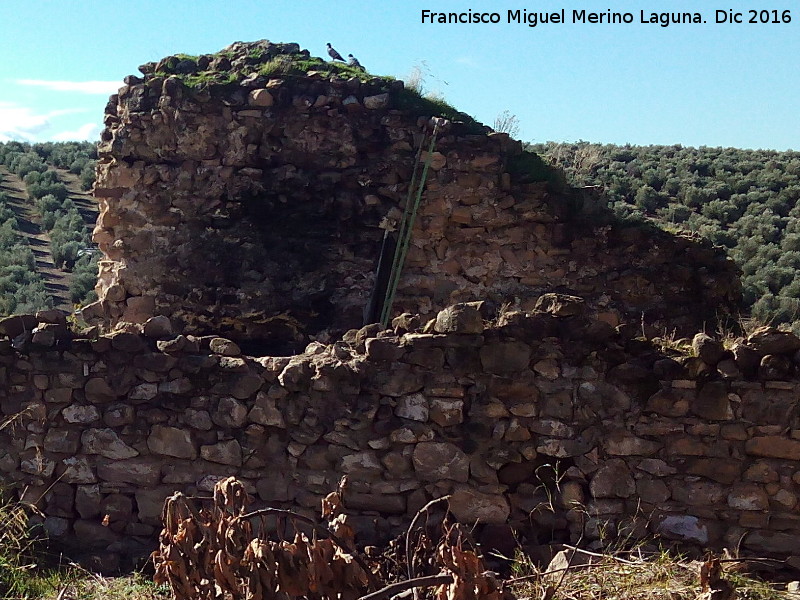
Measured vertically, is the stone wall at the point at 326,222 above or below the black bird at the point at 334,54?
below

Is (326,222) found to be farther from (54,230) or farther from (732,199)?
(54,230)

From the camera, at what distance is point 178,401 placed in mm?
4656

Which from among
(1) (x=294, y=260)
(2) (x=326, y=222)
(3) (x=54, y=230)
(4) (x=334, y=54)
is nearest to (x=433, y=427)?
(1) (x=294, y=260)

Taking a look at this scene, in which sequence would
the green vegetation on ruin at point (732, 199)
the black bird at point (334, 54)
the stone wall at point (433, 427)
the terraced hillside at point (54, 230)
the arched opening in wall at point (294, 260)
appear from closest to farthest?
the stone wall at point (433, 427) → the arched opening in wall at point (294, 260) → the black bird at point (334, 54) → the green vegetation on ruin at point (732, 199) → the terraced hillside at point (54, 230)

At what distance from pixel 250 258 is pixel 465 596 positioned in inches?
195

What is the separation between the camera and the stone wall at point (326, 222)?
7250 millimetres

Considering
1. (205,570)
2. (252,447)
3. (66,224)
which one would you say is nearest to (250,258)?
(252,447)

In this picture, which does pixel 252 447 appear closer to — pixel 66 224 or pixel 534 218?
pixel 534 218

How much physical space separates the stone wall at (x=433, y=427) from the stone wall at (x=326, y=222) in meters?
2.52

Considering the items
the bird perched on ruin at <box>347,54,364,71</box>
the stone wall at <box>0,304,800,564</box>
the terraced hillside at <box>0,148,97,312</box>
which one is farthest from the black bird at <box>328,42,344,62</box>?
the terraced hillside at <box>0,148,97,312</box>

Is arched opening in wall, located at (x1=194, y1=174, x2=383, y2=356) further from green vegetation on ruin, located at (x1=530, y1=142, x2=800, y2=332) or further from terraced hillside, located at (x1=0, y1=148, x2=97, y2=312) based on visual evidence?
terraced hillside, located at (x1=0, y1=148, x2=97, y2=312)

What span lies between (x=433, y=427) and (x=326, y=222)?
3.45 m

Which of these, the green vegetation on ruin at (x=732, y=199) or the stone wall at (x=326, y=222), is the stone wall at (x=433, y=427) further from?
the green vegetation on ruin at (x=732, y=199)

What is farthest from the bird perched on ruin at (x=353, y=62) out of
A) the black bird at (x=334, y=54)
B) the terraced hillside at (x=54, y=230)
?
the terraced hillside at (x=54, y=230)
